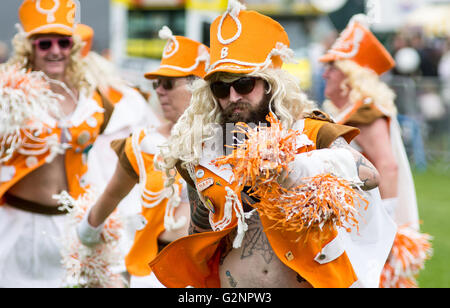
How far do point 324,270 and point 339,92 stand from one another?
121 inches

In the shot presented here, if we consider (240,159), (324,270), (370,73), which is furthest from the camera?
(370,73)

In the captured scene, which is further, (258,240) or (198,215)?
(198,215)

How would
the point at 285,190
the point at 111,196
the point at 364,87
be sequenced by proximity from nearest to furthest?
the point at 285,190
the point at 111,196
the point at 364,87

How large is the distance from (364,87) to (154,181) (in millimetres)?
2120

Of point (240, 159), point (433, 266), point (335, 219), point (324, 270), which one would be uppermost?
point (240, 159)

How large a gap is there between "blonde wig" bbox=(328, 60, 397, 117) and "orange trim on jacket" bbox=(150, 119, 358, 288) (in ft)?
8.12

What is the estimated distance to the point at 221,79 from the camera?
11.0 ft

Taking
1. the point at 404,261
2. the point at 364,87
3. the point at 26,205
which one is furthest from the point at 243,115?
the point at 26,205

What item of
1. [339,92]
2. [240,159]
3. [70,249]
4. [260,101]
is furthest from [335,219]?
[339,92]

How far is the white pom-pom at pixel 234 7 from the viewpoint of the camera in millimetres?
3355

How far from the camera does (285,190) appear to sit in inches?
110

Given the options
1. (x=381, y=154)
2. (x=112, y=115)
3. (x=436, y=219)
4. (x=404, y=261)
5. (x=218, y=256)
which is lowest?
(x=436, y=219)

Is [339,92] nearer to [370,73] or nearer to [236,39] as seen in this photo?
[370,73]

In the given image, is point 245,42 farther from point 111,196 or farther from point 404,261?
point 404,261
